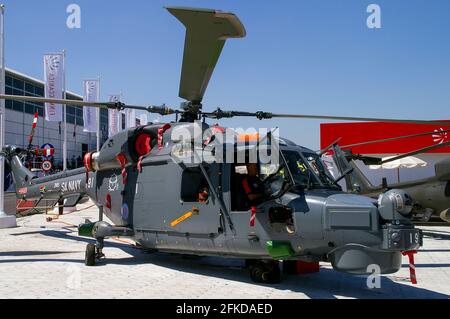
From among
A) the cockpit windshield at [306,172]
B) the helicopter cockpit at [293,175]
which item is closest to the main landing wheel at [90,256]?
the helicopter cockpit at [293,175]

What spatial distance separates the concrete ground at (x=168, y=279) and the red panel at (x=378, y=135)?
13349 mm

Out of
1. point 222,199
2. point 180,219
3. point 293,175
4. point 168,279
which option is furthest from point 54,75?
point 293,175

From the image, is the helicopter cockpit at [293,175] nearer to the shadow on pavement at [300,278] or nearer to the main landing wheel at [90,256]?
the shadow on pavement at [300,278]

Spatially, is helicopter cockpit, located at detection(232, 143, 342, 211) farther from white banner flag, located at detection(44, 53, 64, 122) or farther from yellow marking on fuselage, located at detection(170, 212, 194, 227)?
white banner flag, located at detection(44, 53, 64, 122)

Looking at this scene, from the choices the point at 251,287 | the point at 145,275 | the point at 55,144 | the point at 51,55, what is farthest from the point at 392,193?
the point at 55,144

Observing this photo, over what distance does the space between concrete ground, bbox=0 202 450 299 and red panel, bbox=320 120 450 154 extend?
13349 millimetres

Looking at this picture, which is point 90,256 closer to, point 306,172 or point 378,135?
point 306,172

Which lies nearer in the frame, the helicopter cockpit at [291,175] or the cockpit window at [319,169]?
the helicopter cockpit at [291,175]

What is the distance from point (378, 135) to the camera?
2372 cm

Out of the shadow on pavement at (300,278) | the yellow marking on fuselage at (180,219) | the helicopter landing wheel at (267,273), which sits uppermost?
the yellow marking on fuselage at (180,219)

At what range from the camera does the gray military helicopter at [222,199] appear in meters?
5.86

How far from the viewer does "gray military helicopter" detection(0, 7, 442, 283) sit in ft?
19.2
